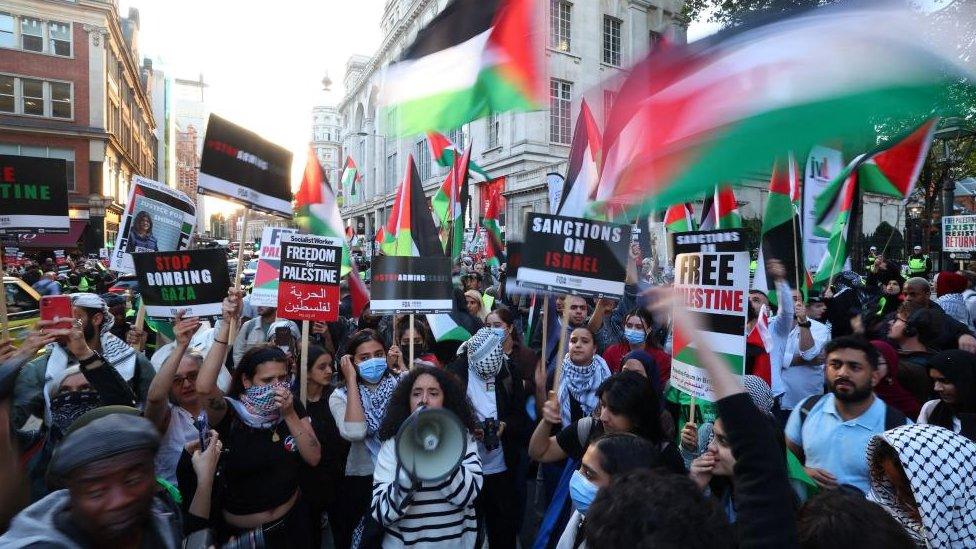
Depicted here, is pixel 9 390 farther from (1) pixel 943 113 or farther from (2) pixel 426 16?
(2) pixel 426 16

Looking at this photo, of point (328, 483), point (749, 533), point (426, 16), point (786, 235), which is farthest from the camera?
point (426, 16)

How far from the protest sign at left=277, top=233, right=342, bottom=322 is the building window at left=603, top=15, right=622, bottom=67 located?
111 feet

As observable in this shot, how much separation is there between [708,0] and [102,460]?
71.4 feet

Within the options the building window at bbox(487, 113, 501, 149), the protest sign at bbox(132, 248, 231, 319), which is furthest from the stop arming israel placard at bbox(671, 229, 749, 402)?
the building window at bbox(487, 113, 501, 149)

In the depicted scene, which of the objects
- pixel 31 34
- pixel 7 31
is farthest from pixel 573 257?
pixel 7 31

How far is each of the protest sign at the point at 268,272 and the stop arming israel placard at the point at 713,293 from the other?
4.56 metres

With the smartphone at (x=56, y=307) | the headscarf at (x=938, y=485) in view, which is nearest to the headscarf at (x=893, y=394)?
the headscarf at (x=938, y=485)

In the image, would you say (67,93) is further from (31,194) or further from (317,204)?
(31,194)

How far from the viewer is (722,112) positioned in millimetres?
2100

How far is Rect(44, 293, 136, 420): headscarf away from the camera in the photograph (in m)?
3.44

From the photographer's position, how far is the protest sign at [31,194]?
5.15m

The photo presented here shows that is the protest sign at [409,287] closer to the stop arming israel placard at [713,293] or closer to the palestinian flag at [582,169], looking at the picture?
the palestinian flag at [582,169]

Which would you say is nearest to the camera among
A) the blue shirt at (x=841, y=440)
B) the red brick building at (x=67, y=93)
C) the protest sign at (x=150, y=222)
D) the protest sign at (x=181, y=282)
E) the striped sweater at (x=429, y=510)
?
the striped sweater at (x=429, y=510)

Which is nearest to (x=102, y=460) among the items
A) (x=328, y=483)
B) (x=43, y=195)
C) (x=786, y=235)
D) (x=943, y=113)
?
(x=328, y=483)
